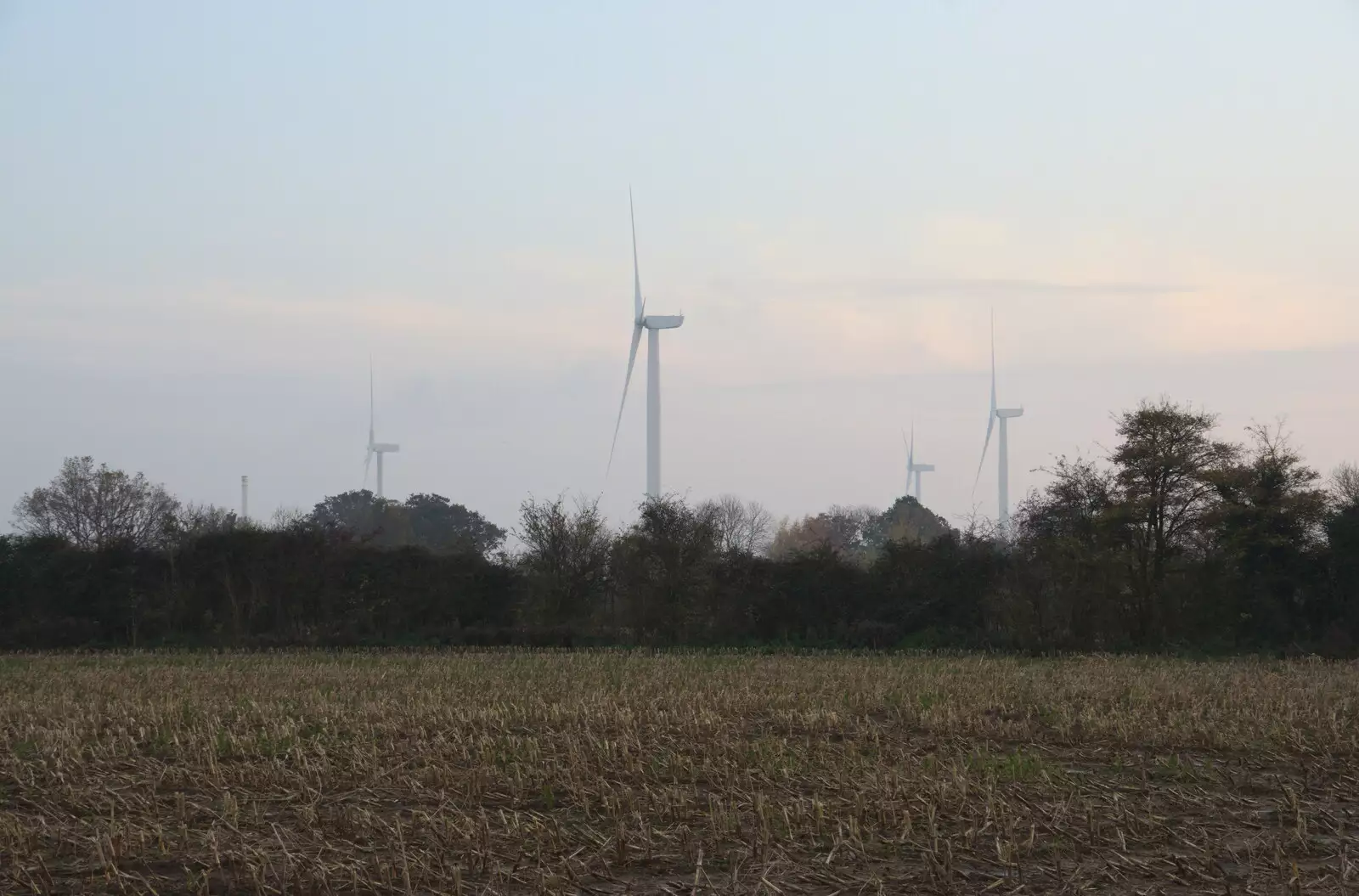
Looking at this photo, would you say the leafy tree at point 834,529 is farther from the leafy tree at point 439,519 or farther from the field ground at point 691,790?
the field ground at point 691,790

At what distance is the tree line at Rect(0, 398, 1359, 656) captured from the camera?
39.8 meters

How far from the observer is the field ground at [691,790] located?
10.1 metres

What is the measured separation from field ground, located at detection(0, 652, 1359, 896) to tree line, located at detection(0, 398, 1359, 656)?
16050mm

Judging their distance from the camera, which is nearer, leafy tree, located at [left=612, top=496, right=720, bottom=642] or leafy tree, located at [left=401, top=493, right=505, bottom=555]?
leafy tree, located at [left=612, top=496, right=720, bottom=642]

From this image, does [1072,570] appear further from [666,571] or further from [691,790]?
[691,790]

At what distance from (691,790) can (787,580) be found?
106ft

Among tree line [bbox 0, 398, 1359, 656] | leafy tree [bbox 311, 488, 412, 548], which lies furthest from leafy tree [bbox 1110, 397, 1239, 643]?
leafy tree [bbox 311, 488, 412, 548]

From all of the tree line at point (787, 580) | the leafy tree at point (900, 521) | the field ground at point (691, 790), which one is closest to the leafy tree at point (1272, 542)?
the tree line at point (787, 580)

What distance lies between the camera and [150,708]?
72.5ft

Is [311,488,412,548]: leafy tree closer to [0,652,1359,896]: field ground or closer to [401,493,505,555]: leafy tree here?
[401,493,505,555]: leafy tree

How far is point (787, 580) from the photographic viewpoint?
150 ft

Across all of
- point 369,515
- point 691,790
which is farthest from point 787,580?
point 369,515

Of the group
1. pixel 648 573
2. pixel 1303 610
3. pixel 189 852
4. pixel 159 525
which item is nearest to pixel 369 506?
pixel 159 525

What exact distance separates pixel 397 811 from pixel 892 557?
34.4m
